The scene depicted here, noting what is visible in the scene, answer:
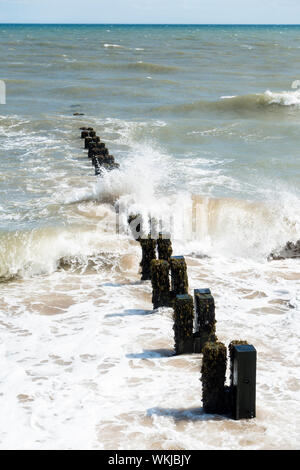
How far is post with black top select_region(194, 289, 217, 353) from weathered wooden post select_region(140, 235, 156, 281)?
7.90ft

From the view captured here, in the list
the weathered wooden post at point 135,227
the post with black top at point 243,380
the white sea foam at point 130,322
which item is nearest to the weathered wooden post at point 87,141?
the white sea foam at point 130,322

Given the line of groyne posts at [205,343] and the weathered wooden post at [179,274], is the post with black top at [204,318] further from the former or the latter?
the weathered wooden post at [179,274]

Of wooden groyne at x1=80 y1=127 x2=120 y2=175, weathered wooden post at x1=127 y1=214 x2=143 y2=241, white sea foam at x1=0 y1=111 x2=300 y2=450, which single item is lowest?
white sea foam at x1=0 y1=111 x2=300 y2=450

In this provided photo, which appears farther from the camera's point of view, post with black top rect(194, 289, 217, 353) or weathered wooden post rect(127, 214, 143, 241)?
weathered wooden post rect(127, 214, 143, 241)

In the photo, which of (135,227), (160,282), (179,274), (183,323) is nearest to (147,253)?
(160,282)

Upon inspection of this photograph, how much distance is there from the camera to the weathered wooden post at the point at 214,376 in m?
6.08

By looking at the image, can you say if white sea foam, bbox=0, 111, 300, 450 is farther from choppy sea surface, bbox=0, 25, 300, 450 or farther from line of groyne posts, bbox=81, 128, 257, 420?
line of groyne posts, bbox=81, 128, 257, 420

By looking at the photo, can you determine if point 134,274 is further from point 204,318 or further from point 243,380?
A: point 243,380

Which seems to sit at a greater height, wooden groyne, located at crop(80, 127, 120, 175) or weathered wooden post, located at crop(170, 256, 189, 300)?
wooden groyne, located at crop(80, 127, 120, 175)

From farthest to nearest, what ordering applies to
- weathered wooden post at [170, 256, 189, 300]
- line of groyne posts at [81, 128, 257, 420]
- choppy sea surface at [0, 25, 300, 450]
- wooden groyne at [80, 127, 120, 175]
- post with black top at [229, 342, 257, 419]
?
1. wooden groyne at [80, 127, 120, 175]
2. weathered wooden post at [170, 256, 189, 300]
3. choppy sea surface at [0, 25, 300, 450]
4. line of groyne posts at [81, 128, 257, 420]
5. post with black top at [229, 342, 257, 419]

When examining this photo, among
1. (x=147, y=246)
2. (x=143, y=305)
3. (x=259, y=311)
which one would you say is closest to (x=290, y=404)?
(x=259, y=311)

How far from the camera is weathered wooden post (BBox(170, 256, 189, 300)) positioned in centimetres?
842

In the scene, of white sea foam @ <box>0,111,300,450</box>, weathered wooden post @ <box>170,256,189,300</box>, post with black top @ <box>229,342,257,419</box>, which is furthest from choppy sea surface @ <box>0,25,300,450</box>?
weathered wooden post @ <box>170,256,189,300</box>

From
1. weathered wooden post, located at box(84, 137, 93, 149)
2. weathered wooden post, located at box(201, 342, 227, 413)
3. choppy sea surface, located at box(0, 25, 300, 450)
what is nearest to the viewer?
weathered wooden post, located at box(201, 342, 227, 413)
